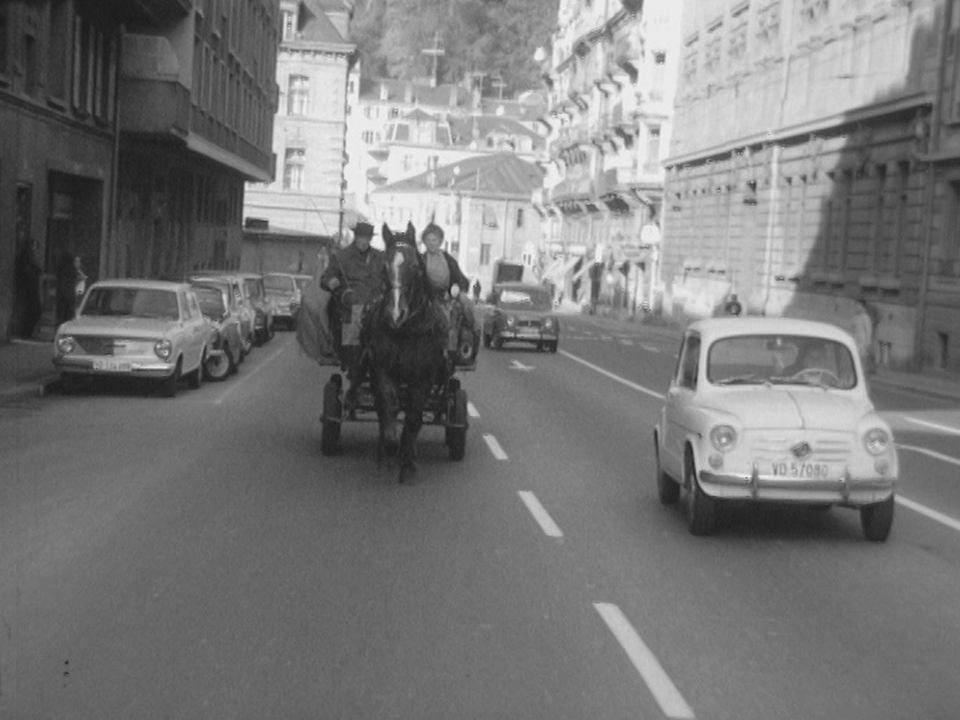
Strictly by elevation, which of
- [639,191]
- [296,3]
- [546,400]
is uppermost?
[296,3]

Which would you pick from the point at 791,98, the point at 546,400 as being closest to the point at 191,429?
→ the point at 546,400

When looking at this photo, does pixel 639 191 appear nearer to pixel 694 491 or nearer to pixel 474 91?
pixel 694 491

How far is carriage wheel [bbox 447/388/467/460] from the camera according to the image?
1606cm

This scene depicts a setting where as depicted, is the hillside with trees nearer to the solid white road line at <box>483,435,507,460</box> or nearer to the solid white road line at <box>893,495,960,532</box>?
the solid white road line at <box>483,435,507,460</box>

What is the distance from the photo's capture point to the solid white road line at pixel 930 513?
44.1 feet

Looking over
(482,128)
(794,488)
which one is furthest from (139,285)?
(482,128)

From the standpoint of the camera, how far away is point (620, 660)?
788cm

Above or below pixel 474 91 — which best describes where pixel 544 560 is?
below

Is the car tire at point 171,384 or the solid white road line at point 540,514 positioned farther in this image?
the car tire at point 171,384

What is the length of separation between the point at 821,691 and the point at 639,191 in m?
72.4

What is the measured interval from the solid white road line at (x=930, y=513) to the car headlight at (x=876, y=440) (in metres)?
1.69

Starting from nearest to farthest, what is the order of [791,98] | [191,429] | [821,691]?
[821,691]
[191,429]
[791,98]

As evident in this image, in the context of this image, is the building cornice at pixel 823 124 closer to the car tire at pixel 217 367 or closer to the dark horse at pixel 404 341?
the car tire at pixel 217 367

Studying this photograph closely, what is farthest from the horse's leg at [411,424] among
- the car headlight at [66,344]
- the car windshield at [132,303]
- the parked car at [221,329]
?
the parked car at [221,329]
